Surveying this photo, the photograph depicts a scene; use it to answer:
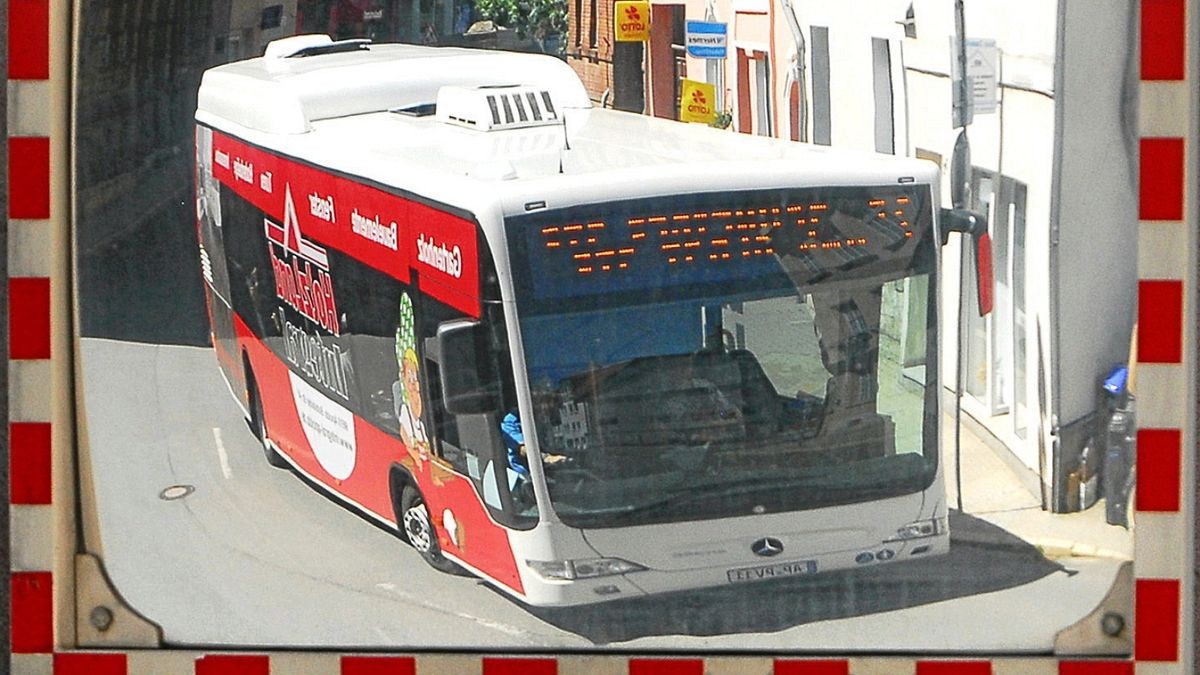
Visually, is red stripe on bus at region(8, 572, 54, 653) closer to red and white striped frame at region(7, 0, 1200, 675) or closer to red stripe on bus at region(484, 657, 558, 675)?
red and white striped frame at region(7, 0, 1200, 675)

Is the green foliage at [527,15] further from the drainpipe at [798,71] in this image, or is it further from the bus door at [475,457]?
the bus door at [475,457]

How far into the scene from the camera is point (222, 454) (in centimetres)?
240

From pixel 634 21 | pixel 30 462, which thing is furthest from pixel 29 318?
pixel 634 21

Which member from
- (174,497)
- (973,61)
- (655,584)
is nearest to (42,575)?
(174,497)

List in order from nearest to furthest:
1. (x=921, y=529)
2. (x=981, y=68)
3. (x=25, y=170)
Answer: (x=981, y=68)
(x=921, y=529)
(x=25, y=170)

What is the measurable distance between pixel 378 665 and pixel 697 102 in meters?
1.04

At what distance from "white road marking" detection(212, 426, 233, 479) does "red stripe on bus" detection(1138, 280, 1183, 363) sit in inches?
57.3

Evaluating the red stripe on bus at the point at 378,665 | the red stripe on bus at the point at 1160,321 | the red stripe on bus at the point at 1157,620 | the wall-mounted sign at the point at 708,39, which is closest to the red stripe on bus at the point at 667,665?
the red stripe on bus at the point at 378,665

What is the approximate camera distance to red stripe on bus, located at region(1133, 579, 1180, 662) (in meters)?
2.25

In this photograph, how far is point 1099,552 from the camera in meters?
2.24

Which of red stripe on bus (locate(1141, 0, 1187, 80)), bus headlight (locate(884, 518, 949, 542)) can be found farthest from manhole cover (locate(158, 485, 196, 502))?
red stripe on bus (locate(1141, 0, 1187, 80))

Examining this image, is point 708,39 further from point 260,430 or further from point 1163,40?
point 260,430

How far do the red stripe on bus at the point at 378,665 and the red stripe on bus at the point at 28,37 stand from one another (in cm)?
107

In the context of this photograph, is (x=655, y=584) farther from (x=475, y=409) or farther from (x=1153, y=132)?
(x=1153, y=132)
